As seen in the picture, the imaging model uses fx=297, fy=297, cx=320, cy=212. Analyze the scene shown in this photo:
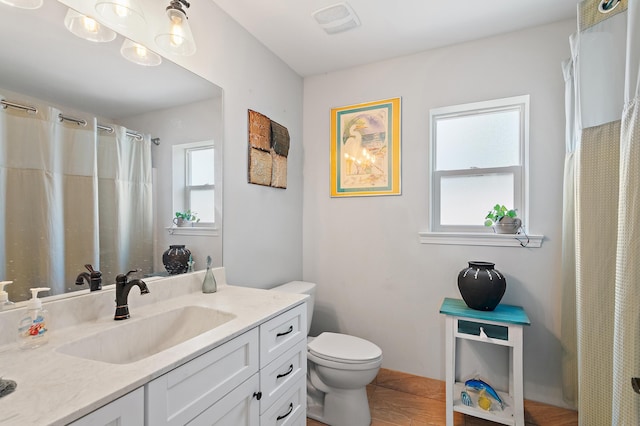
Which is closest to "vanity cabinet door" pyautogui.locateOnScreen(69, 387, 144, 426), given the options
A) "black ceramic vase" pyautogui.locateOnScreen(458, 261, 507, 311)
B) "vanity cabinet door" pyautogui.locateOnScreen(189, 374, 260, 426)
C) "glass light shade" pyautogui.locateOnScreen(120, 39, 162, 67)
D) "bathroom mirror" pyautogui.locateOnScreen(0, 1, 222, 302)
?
"vanity cabinet door" pyautogui.locateOnScreen(189, 374, 260, 426)

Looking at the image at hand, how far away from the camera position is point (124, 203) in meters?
1.27

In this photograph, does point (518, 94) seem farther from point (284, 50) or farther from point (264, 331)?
point (264, 331)

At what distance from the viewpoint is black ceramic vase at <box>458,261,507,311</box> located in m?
1.77

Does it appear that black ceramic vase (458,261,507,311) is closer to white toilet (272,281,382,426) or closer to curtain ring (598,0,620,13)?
white toilet (272,281,382,426)

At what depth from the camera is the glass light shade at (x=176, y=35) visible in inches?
53.1

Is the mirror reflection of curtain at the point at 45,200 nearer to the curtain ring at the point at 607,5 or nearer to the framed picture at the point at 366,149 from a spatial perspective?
the framed picture at the point at 366,149

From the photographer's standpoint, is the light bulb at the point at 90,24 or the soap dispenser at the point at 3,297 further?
the light bulb at the point at 90,24

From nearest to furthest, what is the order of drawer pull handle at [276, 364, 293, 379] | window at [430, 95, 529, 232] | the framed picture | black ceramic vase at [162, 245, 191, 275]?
drawer pull handle at [276, 364, 293, 379]
black ceramic vase at [162, 245, 191, 275]
window at [430, 95, 529, 232]
the framed picture

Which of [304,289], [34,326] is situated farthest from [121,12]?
[304,289]

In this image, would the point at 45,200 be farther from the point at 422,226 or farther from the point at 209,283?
the point at 422,226

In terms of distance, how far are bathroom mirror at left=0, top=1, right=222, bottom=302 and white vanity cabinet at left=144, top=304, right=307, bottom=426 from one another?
0.60 metres

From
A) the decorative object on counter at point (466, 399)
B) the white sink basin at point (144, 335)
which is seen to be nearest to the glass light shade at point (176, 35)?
the white sink basin at point (144, 335)

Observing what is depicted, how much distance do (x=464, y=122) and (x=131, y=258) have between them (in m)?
2.26

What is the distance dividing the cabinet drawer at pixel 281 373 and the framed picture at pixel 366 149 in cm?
133
